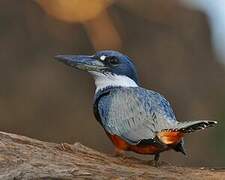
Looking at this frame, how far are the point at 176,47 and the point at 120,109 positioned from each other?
5790 millimetres

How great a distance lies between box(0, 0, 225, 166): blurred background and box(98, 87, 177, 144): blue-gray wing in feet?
14.1

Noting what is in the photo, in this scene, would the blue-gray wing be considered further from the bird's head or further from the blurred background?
the blurred background

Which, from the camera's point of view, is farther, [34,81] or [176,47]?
[176,47]

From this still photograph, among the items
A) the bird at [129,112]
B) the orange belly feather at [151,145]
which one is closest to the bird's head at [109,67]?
the bird at [129,112]

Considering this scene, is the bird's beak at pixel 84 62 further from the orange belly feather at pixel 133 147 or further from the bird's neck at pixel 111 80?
the orange belly feather at pixel 133 147

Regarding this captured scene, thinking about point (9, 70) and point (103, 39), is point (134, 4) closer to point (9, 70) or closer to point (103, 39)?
point (103, 39)

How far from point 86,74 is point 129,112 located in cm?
492

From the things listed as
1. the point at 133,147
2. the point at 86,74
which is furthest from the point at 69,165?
the point at 86,74

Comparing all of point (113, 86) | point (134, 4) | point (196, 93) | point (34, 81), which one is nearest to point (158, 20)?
point (134, 4)

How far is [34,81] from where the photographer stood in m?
8.91

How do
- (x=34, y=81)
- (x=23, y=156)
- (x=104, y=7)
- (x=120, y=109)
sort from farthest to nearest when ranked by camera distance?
1. (x=104, y=7)
2. (x=34, y=81)
3. (x=120, y=109)
4. (x=23, y=156)

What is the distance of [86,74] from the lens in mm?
9156

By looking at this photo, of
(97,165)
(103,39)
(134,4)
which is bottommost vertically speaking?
(97,165)

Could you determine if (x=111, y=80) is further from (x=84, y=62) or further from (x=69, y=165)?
(x=69, y=165)
